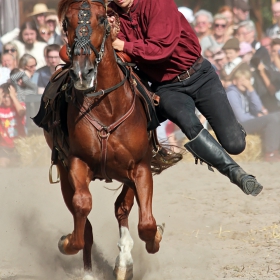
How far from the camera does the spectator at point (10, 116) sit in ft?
33.0

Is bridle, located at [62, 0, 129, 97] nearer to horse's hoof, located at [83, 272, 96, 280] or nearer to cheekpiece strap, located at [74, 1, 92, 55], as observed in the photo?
cheekpiece strap, located at [74, 1, 92, 55]

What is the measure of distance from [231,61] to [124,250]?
17.7ft

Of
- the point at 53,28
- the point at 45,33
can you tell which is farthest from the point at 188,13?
the point at 45,33

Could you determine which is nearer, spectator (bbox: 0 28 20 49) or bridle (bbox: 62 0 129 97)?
bridle (bbox: 62 0 129 97)

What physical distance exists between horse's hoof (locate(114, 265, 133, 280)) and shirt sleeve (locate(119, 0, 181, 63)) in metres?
1.60

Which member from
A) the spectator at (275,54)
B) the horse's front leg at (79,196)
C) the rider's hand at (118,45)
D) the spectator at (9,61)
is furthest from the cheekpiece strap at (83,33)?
the spectator at (275,54)

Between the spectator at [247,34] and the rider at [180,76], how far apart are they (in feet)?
16.5

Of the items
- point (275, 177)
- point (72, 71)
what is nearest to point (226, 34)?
point (275, 177)

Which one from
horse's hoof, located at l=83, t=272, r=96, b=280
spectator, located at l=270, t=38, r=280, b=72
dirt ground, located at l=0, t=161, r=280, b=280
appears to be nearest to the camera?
horse's hoof, located at l=83, t=272, r=96, b=280

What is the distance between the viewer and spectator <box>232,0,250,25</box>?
999 centimetres

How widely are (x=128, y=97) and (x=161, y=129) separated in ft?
17.7

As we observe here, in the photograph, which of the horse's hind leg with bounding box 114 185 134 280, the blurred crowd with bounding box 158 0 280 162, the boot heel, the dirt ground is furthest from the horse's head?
the blurred crowd with bounding box 158 0 280 162

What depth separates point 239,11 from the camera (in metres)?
10.0

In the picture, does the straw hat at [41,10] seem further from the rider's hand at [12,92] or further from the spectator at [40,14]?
the rider's hand at [12,92]
